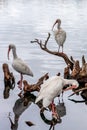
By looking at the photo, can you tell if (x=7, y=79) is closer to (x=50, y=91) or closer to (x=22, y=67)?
(x=22, y=67)

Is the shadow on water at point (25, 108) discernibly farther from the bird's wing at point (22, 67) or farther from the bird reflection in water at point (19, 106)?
the bird's wing at point (22, 67)

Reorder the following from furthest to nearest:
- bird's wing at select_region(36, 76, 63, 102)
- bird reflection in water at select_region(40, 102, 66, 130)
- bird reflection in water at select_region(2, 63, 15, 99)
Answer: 1. bird reflection in water at select_region(2, 63, 15, 99)
2. bird's wing at select_region(36, 76, 63, 102)
3. bird reflection in water at select_region(40, 102, 66, 130)

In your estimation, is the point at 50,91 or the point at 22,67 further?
the point at 22,67

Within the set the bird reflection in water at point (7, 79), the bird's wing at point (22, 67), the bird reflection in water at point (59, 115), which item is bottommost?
the bird reflection in water at point (59, 115)

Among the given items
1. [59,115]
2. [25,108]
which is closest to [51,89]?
[59,115]

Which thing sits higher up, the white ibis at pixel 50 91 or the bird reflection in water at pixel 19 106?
the white ibis at pixel 50 91

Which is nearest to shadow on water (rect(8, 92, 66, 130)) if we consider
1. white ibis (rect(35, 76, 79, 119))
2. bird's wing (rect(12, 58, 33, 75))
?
white ibis (rect(35, 76, 79, 119))

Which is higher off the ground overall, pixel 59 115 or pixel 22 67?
pixel 22 67

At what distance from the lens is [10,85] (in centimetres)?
1483

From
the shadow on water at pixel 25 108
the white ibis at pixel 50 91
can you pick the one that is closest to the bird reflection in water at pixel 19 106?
the shadow on water at pixel 25 108

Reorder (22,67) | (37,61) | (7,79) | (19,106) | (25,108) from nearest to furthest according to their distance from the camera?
(25,108), (19,106), (22,67), (7,79), (37,61)

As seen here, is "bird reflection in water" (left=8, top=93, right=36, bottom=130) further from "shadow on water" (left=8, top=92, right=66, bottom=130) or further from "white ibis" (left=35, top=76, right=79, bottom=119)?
"white ibis" (left=35, top=76, right=79, bottom=119)

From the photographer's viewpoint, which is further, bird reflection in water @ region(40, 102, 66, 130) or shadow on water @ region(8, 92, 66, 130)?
bird reflection in water @ region(40, 102, 66, 130)

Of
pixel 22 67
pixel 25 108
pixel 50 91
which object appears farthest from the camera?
pixel 22 67
